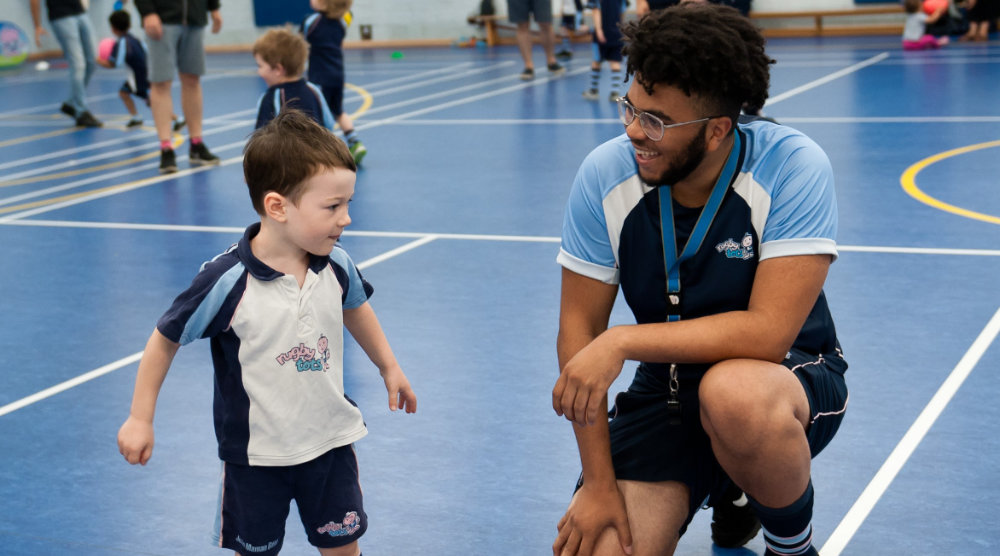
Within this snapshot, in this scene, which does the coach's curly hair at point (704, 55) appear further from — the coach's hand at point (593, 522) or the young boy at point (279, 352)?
the coach's hand at point (593, 522)

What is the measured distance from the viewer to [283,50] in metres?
5.75

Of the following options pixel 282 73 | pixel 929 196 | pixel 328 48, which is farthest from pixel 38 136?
pixel 929 196

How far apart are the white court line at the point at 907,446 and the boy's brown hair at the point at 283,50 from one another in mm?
3450

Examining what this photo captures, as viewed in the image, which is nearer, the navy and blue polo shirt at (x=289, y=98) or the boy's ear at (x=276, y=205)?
the boy's ear at (x=276, y=205)

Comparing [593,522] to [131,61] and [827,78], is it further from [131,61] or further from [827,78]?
[827,78]

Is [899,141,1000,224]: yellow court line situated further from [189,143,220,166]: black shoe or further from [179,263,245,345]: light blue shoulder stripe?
[189,143,220,166]: black shoe

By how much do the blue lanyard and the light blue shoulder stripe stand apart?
935mm

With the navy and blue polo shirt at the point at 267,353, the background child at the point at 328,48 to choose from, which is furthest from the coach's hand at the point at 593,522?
the background child at the point at 328,48

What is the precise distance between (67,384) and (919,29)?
41.6 ft

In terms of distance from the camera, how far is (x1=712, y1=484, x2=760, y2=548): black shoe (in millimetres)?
2844

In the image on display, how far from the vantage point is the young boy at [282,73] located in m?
5.74

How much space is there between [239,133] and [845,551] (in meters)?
8.58

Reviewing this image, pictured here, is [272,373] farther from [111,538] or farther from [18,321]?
[18,321]

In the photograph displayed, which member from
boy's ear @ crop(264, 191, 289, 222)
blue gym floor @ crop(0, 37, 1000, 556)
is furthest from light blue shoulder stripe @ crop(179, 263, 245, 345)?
blue gym floor @ crop(0, 37, 1000, 556)
